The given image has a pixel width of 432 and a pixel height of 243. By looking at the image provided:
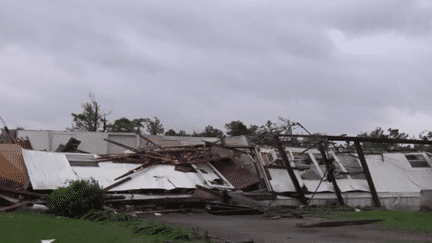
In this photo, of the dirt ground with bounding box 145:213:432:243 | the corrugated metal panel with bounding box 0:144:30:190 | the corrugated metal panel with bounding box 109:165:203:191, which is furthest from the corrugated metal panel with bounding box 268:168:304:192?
the corrugated metal panel with bounding box 0:144:30:190

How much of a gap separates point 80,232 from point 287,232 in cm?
330

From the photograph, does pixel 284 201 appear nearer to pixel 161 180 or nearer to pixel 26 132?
pixel 161 180

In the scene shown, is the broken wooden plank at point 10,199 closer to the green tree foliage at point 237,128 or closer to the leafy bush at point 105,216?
the leafy bush at point 105,216

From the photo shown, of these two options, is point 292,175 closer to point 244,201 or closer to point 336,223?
point 244,201

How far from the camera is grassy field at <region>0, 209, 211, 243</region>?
4.89 metres

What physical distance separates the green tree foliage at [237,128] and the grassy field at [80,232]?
109ft

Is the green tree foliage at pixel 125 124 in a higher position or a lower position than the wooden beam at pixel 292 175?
higher

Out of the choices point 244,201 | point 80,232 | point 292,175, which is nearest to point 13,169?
point 80,232

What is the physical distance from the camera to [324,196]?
38.2 ft

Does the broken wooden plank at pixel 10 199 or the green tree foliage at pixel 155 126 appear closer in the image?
→ the broken wooden plank at pixel 10 199

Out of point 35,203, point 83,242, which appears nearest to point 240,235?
point 83,242

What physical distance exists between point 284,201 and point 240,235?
5.74m

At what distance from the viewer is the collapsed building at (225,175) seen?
9578mm

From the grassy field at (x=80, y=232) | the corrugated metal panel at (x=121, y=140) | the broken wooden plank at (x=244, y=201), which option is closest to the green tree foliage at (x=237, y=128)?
the corrugated metal panel at (x=121, y=140)
